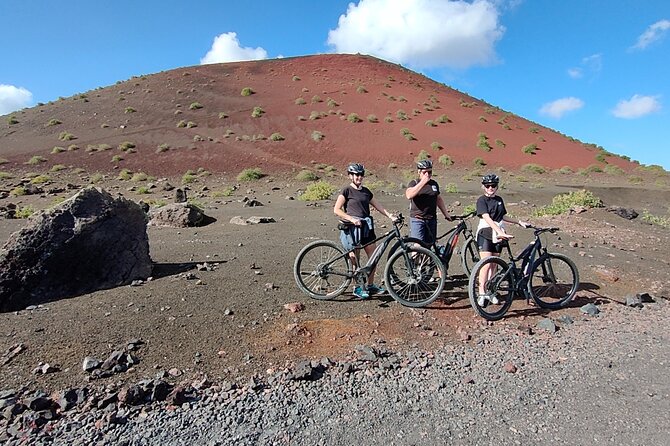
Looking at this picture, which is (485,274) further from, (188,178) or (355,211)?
(188,178)

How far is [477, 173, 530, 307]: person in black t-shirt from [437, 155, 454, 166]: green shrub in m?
28.8

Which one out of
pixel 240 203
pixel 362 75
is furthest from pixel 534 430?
pixel 362 75

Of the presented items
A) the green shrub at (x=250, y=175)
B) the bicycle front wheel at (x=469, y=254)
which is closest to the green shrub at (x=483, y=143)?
the green shrub at (x=250, y=175)

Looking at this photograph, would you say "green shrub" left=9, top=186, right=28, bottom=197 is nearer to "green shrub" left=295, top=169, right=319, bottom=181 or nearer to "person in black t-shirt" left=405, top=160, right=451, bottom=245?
"green shrub" left=295, top=169, right=319, bottom=181

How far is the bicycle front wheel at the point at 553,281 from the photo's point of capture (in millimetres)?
5512

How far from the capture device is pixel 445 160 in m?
33.5

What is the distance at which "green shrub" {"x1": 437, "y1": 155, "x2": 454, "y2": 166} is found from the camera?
109 feet

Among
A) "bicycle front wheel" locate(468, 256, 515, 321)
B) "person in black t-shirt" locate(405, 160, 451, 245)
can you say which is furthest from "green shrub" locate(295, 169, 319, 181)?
"bicycle front wheel" locate(468, 256, 515, 321)

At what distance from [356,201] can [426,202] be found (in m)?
0.98

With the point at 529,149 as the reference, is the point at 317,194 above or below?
below

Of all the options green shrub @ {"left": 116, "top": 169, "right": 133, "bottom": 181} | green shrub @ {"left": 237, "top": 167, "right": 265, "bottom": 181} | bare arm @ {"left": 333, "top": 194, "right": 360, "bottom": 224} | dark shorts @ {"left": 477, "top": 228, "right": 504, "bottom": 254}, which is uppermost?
green shrub @ {"left": 237, "top": 167, "right": 265, "bottom": 181}

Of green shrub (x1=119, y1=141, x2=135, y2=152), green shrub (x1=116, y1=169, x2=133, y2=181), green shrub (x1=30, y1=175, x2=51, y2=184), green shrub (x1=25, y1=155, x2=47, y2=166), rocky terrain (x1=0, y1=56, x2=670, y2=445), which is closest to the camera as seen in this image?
rocky terrain (x1=0, y1=56, x2=670, y2=445)

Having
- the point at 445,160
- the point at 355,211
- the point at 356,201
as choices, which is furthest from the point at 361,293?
the point at 445,160

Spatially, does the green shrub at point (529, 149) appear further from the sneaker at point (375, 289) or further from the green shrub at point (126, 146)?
the sneaker at point (375, 289)
